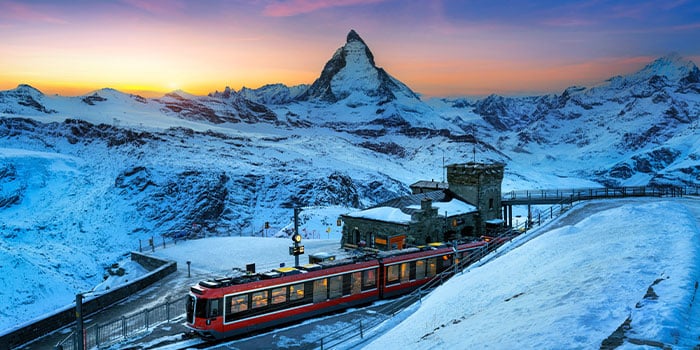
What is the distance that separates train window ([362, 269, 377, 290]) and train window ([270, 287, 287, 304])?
5.51 metres

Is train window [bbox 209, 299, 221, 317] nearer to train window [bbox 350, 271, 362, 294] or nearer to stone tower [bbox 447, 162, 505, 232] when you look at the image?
train window [bbox 350, 271, 362, 294]

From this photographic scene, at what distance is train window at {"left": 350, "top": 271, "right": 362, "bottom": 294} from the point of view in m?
28.5

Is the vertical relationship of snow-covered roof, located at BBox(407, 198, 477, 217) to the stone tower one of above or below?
below

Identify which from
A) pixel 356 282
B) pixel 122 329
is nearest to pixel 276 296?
pixel 356 282

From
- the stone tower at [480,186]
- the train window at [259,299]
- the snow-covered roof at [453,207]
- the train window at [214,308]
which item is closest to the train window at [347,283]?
the train window at [259,299]

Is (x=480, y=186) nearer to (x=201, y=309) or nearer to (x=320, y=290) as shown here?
(x=320, y=290)

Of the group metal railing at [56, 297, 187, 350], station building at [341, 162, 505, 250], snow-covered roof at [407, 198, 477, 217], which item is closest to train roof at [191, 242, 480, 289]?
metal railing at [56, 297, 187, 350]

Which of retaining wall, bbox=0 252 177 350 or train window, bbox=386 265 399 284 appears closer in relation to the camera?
retaining wall, bbox=0 252 177 350

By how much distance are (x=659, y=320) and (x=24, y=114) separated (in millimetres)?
145802

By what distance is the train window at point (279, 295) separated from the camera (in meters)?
24.8

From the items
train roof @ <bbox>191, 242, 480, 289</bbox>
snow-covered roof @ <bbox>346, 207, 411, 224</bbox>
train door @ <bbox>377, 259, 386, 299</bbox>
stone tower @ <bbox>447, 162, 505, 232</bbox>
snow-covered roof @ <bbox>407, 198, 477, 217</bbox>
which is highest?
stone tower @ <bbox>447, 162, 505, 232</bbox>

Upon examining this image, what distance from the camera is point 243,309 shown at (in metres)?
23.8

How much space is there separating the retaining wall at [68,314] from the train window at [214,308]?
391 inches

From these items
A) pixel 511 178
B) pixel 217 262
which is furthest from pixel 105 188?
pixel 511 178
